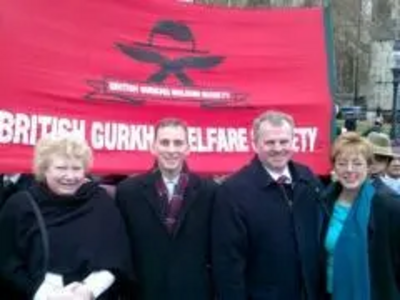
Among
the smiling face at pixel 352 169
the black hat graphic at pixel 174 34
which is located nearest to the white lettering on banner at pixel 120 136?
the black hat graphic at pixel 174 34

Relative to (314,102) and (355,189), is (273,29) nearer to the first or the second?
(314,102)

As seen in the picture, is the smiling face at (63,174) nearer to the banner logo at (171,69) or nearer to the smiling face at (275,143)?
the smiling face at (275,143)

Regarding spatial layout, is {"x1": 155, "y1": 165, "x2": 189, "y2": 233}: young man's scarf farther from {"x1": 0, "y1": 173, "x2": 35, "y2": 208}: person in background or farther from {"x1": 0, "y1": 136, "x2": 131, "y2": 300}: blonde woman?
{"x1": 0, "y1": 173, "x2": 35, "y2": 208}: person in background

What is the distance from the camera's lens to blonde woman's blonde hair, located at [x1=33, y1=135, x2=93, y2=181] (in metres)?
4.31

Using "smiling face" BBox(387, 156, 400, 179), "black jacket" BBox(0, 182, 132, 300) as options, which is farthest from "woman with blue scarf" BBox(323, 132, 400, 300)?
"smiling face" BBox(387, 156, 400, 179)

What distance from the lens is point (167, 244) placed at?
4.53 metres

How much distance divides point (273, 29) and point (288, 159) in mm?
1972

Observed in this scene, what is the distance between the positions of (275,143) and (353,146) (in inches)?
18.2

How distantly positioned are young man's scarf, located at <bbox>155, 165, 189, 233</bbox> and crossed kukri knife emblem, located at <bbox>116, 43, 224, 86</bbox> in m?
1.38

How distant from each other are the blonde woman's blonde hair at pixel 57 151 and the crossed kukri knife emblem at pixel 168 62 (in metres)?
1.56

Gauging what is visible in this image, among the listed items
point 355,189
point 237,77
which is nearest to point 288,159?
point 355,189

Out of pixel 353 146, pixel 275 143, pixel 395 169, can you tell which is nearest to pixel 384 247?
pixel 353 146

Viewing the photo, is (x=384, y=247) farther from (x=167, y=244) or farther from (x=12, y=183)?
(x=12, y=183)

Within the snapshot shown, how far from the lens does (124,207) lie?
462 centimetres
